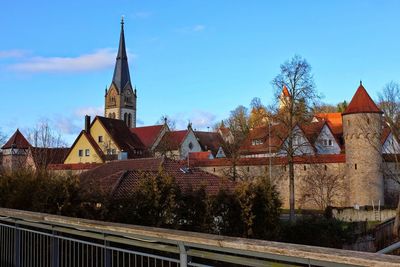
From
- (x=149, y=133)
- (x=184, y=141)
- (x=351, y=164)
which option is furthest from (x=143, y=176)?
(x=149, y=133)

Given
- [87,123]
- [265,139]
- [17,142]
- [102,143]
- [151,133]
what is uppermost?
[87,123]

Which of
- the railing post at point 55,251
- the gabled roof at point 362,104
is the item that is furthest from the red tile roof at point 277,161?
the railing post at point 55,251

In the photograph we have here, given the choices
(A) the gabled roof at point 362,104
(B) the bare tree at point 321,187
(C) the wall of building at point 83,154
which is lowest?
(B) the bare tree at point 321,187

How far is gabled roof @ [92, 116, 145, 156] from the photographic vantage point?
7012 centimetres

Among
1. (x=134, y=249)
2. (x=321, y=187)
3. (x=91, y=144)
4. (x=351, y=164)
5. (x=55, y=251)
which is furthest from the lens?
(x=91, y=144)

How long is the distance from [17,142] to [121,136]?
15.1 m

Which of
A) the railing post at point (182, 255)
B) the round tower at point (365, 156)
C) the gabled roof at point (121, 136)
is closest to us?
the railing post at point (182, 255)

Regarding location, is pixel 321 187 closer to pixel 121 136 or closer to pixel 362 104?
pixel 362 104

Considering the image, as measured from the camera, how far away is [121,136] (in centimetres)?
7225

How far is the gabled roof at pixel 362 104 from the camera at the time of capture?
48375 millimetres

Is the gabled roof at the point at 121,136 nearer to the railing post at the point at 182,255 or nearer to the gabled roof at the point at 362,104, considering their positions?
the gabled roof at the point at 362,104

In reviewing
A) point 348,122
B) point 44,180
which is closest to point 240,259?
point 44,180

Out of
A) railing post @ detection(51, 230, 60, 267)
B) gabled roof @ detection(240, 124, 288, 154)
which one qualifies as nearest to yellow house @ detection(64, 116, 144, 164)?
gabled roof @ detection(240, 124, 288, 154)

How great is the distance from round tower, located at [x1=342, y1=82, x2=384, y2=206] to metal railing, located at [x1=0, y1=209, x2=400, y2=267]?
4454 cm
